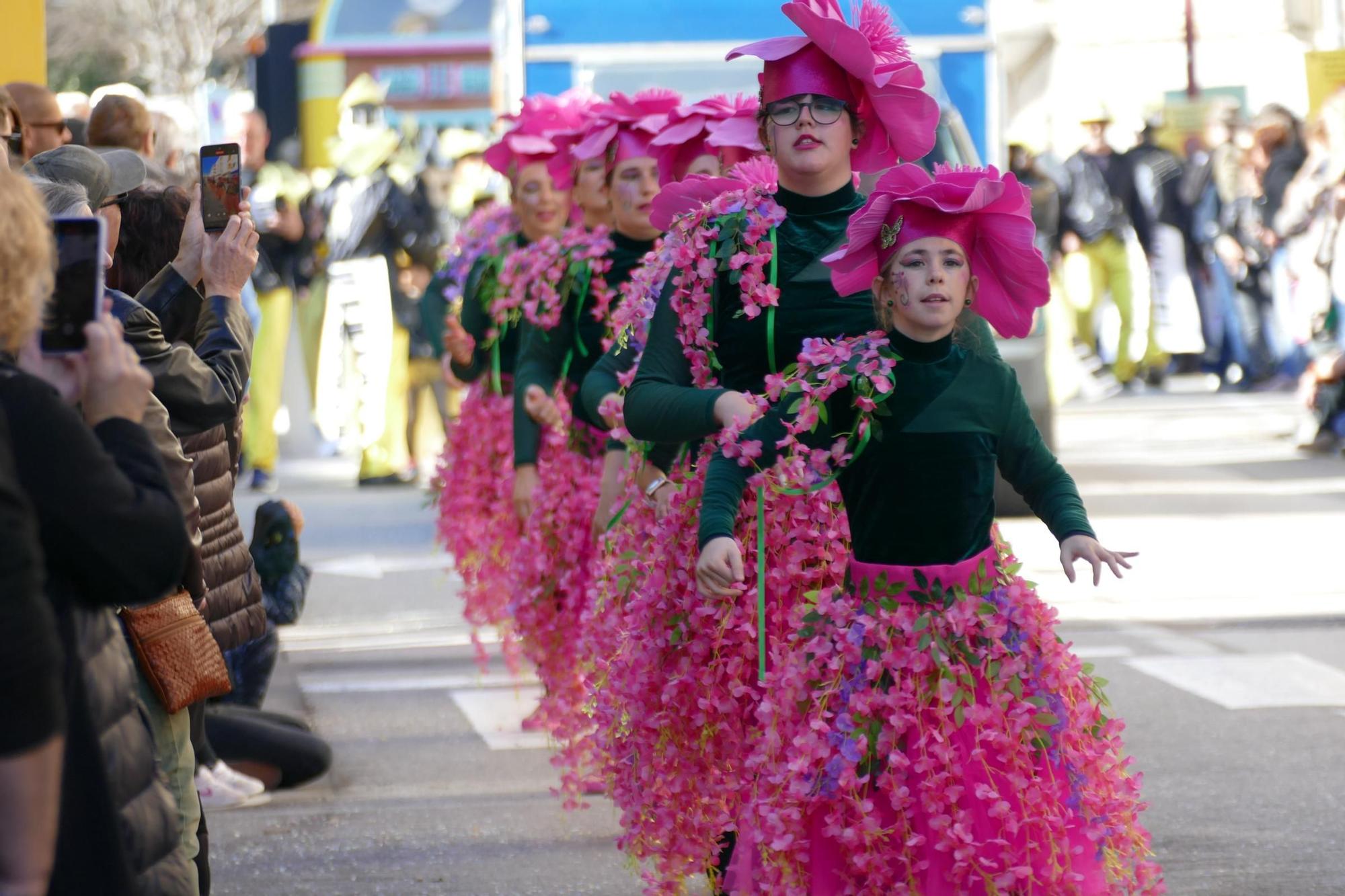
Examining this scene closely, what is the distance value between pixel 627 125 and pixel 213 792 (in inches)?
87.6

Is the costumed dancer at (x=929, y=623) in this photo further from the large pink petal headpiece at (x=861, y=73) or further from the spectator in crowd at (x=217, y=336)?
the spectator in crowd at (x=217, y=336)

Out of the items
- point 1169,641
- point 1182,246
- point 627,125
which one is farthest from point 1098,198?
point 627,125

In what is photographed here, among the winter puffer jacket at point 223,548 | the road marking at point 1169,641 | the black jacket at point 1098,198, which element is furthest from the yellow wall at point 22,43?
the black jacket at point 1098,198

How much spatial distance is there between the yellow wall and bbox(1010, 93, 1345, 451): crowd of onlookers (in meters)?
12.0

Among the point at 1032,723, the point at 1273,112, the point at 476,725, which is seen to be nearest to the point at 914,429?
the point at 1032,723

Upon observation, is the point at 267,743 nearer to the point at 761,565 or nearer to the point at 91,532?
the point at 761,565

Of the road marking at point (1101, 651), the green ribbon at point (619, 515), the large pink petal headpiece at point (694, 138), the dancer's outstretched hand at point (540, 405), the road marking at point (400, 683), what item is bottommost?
the road marking at point (400, 683)

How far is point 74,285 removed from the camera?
2.96 metres

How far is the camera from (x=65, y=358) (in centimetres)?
294

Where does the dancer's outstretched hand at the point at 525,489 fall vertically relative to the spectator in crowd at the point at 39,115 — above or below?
below

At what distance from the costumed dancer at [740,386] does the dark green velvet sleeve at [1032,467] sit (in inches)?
17.1

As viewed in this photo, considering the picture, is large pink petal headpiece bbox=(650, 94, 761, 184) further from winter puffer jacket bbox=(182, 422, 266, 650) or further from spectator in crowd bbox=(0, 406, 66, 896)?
spectator in crowd bbox=(0, 406, 66, 896)

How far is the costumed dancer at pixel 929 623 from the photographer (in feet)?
13.3

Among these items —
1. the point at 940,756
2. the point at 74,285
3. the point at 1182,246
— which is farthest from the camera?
the point at 1182,246
